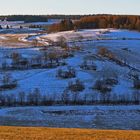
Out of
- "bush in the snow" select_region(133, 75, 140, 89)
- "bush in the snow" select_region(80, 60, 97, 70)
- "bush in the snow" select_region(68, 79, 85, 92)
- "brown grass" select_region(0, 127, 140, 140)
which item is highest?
"brown grass" select_region(0, 127, 140, 140)

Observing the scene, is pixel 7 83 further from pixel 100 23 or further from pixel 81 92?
pixel 100 23

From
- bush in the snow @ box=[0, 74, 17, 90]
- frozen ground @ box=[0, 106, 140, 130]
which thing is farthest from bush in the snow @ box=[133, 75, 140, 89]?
bush in the snow @ box=[0, 74, 17, 90]

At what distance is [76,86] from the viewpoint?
48625 mm

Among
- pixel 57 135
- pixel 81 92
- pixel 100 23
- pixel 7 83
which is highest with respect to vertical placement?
pixel 57 135

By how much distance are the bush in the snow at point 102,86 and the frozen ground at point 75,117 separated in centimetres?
681

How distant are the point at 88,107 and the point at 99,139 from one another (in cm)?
2311

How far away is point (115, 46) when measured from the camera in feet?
270

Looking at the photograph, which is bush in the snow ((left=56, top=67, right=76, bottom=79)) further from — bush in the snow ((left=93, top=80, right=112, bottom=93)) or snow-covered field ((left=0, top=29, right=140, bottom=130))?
bush in the snow ((left=93, top=80, right=112, bottom=93))

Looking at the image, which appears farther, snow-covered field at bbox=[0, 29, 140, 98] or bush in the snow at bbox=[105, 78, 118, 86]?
bush in the snow at bbox=[105, 78, 118, 86]

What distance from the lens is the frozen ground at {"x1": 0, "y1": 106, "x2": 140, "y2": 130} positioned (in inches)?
1332

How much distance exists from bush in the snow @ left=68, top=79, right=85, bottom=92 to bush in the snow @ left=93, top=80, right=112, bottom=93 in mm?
1418

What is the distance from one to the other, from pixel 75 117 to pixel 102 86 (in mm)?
12963

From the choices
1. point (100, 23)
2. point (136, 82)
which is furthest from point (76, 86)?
point (100, 23)

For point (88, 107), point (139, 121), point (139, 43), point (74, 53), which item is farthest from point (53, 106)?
point (139, 43)
